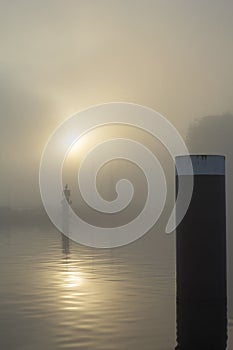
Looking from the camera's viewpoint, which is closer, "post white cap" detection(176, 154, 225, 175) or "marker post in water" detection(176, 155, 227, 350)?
"marker post in water" detection(176, 155, 227, 350)

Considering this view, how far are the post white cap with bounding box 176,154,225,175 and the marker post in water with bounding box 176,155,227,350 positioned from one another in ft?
0.05

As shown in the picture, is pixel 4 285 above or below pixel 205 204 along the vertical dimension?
below

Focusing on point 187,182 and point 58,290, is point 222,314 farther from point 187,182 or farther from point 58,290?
point 58,290

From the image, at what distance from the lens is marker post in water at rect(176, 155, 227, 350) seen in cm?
814

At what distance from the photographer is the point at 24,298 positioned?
11.4 m

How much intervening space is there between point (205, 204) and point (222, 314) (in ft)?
5.53

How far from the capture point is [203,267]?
26.8 ft

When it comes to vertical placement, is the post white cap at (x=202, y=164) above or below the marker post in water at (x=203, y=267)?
above

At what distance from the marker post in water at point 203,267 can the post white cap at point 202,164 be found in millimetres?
15

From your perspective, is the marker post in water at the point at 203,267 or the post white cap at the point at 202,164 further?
the post white cap at the point at 202,164

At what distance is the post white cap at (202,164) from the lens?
8609mm

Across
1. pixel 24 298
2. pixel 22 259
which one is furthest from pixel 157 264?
pixel 24 298

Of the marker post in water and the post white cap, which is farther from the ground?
the post white cap

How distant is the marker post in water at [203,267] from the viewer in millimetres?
8141
